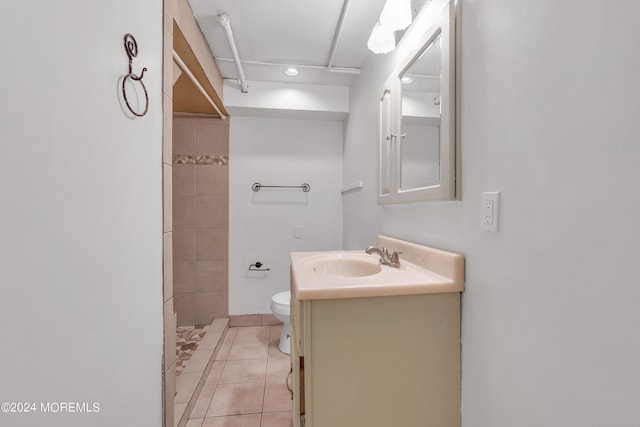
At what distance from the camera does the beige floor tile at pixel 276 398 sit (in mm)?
1556

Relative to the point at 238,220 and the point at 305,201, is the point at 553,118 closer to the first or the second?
the point at 305,201

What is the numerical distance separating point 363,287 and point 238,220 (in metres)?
1.97

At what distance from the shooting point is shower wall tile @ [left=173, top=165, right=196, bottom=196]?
8.30 feet

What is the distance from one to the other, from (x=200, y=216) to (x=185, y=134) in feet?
2.53

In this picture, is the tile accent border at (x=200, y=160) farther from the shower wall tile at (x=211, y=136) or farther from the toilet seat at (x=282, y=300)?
the toilet seat at (x=282, y=300)

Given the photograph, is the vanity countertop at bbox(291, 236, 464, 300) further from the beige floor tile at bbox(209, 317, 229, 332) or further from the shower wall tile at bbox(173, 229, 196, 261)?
the shower wall tile at bbox(173, 229, 196, 261)

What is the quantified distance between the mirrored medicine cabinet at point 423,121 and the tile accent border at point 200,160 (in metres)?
1.59

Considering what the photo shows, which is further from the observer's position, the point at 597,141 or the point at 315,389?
the point at 315,389

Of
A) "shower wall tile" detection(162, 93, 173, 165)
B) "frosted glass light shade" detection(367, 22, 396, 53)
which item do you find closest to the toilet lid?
"shower wall tile" detection(162, 93, 173, 165)

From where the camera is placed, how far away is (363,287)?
0.86 meters

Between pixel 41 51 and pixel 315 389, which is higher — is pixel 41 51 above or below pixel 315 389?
above

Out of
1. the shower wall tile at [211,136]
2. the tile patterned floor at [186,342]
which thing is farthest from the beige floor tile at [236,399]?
the shower wall tile at [211,136]

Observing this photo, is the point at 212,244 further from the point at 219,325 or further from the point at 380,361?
the point at 380,361

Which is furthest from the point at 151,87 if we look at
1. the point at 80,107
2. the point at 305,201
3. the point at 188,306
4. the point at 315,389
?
the point at 188,306
